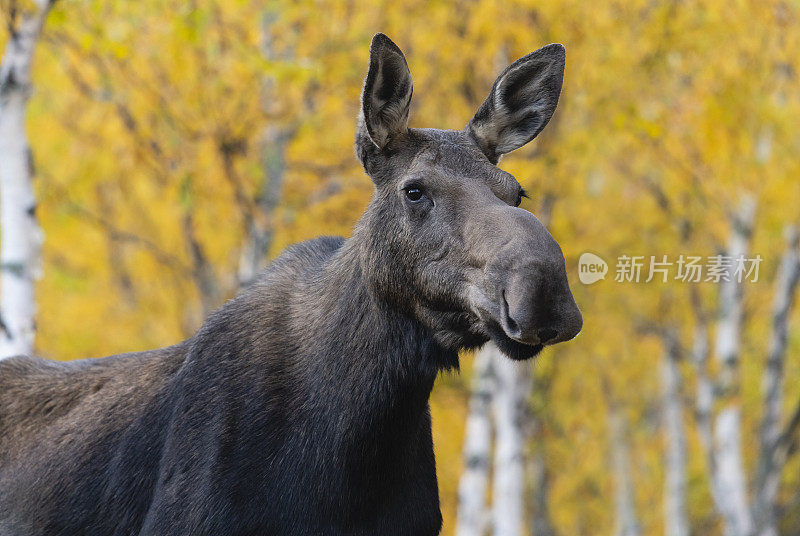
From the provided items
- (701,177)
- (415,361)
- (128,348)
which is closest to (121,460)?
(415,361)

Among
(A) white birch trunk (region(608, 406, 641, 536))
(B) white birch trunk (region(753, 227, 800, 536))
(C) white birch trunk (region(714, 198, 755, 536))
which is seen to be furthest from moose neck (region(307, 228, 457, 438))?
(A) white birch trunk (region(608, 406, 641, 536))

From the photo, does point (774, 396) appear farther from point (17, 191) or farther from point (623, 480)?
point (623, 480)

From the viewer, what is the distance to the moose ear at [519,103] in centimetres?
442

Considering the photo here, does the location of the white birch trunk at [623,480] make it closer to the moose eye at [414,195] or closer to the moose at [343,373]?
the moose at [343,373]

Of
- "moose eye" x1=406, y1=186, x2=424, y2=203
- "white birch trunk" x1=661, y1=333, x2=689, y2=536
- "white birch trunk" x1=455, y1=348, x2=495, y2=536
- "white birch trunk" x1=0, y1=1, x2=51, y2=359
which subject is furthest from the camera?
"white birch trunk" x1=661, y1=333, x2=689, y2=536

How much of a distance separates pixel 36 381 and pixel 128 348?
Answer: 1584cm

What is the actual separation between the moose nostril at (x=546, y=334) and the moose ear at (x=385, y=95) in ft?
4.47

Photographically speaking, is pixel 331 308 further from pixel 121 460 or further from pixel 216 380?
pixel 121 460

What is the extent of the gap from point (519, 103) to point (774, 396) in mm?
10607

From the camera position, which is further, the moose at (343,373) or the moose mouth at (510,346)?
the moose at (343,373)

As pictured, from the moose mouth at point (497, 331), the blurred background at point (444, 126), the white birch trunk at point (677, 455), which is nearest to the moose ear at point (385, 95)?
the moose mouth at point (497, 331)

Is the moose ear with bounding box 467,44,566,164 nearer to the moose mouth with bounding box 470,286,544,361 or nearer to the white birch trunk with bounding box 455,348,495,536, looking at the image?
the moose mouth with bounding box 470,286,544,361

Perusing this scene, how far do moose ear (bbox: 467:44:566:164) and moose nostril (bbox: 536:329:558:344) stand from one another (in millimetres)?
1389

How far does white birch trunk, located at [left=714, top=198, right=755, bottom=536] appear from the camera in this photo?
43.5 feet
